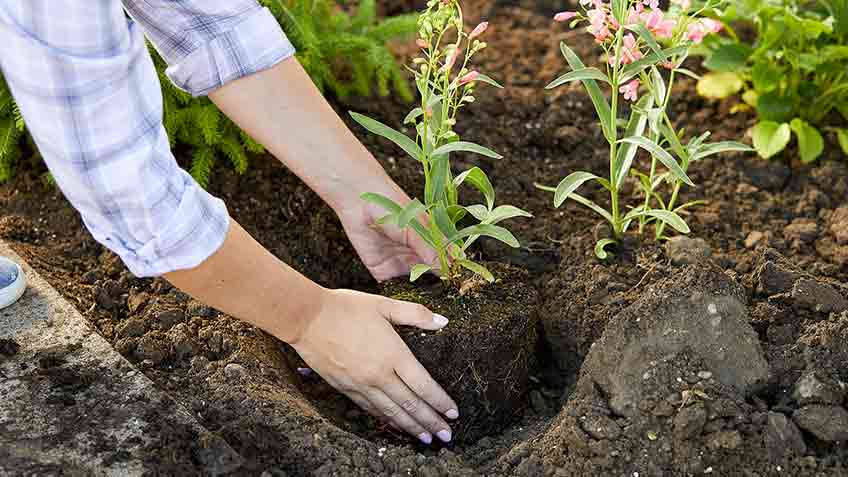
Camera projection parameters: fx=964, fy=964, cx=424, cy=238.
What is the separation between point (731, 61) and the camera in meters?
3.26

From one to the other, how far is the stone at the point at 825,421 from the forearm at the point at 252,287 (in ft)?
3.60

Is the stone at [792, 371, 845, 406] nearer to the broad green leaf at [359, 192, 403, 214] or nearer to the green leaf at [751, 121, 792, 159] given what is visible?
the broad green leaf at [359, 192, 403, 214]

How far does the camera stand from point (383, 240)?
2.62 m

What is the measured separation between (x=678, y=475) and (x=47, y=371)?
57.5 inches

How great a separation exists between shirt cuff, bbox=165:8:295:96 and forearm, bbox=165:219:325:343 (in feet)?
1.66

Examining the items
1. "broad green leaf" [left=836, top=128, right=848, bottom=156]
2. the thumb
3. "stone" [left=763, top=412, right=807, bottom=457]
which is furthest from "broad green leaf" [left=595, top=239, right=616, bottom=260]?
"broad green leaf" [left=836, top=128, right=848, bottom=156]

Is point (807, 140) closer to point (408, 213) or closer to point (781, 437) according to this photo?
point (781, 437)

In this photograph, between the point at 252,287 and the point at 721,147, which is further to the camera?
the point at 721,147

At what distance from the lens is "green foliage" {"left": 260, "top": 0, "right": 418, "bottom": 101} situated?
3113 millimetres

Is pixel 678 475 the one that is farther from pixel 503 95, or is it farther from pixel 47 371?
pixel 503 95

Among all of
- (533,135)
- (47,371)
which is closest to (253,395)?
(47,371)

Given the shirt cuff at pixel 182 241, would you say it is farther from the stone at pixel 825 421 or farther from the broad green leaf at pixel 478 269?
the stone at pixel 825 421

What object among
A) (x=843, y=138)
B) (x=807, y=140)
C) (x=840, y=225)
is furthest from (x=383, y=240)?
(x=843, y=138)

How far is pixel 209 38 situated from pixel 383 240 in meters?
0.72
